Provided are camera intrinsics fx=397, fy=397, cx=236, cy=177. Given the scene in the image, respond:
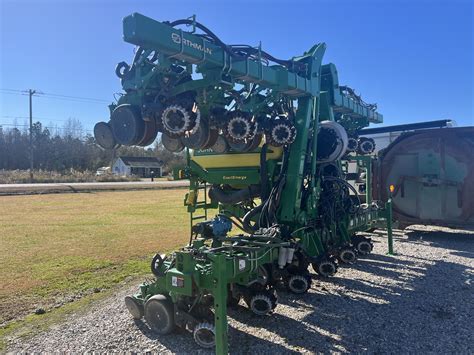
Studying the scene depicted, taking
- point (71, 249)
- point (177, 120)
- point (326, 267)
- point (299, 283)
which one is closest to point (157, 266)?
point (177, 120)

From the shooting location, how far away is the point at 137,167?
61688 millimetres

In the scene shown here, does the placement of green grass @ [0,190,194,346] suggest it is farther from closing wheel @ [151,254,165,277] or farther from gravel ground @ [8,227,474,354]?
closing wheel @ [151,254,165,277]

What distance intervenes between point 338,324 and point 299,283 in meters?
0.90

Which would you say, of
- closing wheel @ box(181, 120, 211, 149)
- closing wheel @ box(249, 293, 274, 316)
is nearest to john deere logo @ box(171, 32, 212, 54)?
closing wheel @ box(181, 120, 211, 149)

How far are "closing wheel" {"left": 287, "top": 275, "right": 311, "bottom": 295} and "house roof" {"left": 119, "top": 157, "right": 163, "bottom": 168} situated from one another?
5824 centimetres

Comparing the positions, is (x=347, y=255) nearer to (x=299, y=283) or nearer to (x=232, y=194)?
(x=299, y=283)

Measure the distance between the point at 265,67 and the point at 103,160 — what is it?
6078 cm

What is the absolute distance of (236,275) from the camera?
371 centimetres

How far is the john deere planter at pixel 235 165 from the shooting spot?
12.7 feet

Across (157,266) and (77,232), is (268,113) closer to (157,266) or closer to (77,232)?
(157,266)

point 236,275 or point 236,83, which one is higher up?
point 236,83

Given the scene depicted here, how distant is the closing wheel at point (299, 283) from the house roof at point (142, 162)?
58243mm

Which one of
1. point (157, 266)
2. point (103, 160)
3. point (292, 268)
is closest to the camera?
point (157, 266)

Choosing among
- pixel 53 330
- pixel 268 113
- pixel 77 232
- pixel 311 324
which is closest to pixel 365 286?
pixel 311 324
